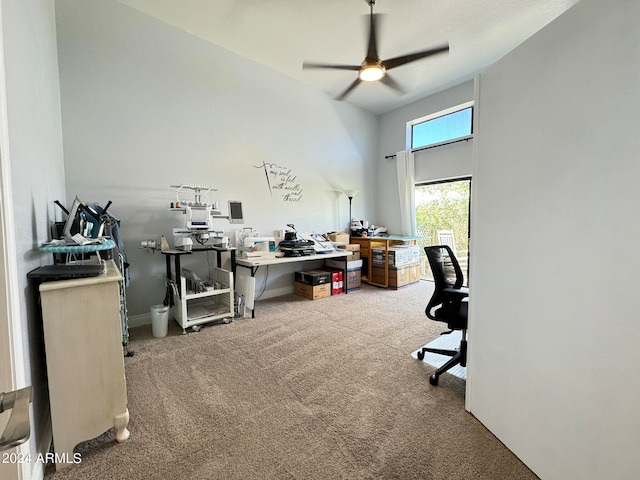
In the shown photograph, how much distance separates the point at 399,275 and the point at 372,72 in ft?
10.1

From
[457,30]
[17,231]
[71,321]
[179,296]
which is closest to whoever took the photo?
[17,231]

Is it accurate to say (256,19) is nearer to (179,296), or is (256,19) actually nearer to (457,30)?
(457,30)

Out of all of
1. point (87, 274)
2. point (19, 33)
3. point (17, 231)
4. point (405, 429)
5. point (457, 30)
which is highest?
point (457, 30)

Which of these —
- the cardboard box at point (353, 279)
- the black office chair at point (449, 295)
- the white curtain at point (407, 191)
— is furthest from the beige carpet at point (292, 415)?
the white curtain at point (407, 191)

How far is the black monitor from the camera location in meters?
3.30

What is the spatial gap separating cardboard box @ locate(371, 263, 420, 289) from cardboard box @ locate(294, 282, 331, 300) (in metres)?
1.10

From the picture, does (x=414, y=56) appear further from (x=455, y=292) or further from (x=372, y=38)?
(x=455, y=292)

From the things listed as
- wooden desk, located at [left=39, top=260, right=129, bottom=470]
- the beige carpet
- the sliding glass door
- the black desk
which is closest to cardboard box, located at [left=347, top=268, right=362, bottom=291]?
the sliding glass door

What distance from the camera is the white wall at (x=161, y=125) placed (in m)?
2.62

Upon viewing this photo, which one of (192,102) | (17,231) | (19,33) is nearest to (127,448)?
(17,231)

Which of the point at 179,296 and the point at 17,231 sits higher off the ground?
the point at 17,231

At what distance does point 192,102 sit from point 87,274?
2.74 m

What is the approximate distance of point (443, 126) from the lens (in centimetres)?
482

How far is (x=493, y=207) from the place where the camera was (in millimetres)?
1463
